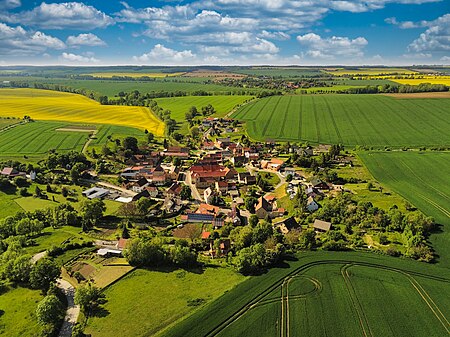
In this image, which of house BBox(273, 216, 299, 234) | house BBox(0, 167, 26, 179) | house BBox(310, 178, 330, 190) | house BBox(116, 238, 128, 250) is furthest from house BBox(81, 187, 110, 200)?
house BBox(310, 178, 330, 190)

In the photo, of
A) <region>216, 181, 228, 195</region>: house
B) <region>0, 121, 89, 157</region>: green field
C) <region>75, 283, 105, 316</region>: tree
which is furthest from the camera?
<region>0, 121, 89, 157</region>: green field

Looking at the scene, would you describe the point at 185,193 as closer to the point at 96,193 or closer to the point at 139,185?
the point at 139,185

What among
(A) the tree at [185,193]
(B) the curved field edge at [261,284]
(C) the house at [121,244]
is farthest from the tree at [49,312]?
(A) the tree at [185,193]

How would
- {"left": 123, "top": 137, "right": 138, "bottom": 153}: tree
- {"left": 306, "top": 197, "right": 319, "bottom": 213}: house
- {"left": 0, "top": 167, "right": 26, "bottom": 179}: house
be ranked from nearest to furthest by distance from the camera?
{"left": 306, "top": 197, "right": 319, "bottom": 213}: house → {"left": 0, "top": 167, "right": 26, "bottom": 179}: house → {"left": 123, "top": 137, "right": 138, "bottom": 153}: tree

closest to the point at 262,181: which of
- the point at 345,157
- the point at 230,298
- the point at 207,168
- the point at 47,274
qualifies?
the point at 207,168

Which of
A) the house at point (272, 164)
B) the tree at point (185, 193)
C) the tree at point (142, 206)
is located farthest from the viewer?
the house at point (272, 164)

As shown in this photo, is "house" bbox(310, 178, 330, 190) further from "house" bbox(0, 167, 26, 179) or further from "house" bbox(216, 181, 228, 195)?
"house" bbox(0, 167, 26, 179)

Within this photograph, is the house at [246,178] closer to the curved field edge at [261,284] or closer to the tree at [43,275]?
the curved field edge at [261,284]
